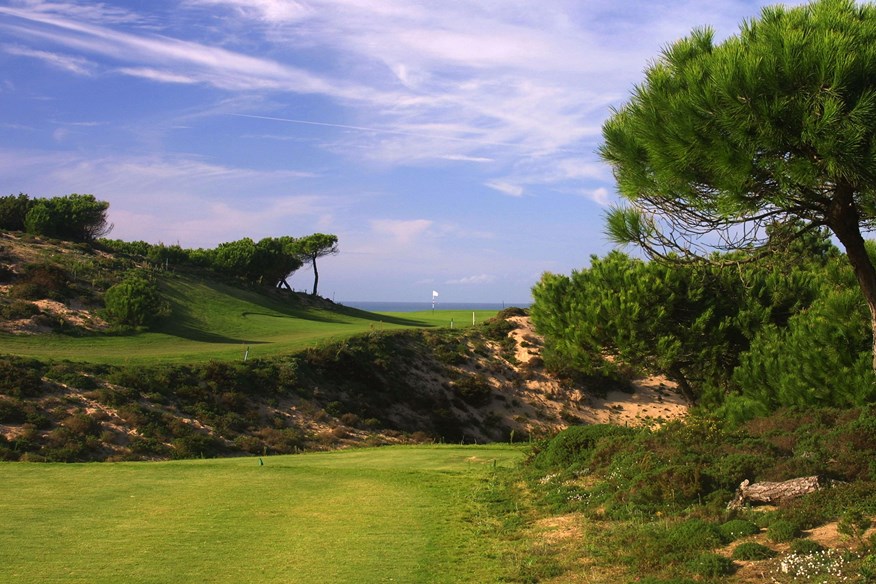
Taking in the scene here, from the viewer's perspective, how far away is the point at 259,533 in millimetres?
10094

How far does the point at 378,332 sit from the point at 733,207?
38935 mm

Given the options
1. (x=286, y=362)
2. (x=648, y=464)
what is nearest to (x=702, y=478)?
(x=648, y=464)

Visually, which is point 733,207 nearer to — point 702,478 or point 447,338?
point 702,478

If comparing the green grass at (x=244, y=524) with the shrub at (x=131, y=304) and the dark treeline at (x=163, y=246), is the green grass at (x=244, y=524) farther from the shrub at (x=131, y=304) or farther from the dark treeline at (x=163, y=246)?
the dark treeline at (x=163, y=246)

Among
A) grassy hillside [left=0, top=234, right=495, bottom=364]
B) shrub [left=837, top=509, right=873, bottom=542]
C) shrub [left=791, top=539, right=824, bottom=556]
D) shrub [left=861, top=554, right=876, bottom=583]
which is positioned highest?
grassy hillside [left=0, top=234, right=495, bottom=364]

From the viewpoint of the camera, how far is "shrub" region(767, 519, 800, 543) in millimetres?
7965

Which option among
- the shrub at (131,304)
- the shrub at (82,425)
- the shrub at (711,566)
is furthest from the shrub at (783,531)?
the shrub at (131,304)

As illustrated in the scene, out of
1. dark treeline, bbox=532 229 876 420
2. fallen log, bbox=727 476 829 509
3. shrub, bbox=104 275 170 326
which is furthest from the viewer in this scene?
shrub, bbox=104 275 170 326

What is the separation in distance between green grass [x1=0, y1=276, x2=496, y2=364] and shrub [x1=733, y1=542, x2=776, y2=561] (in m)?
32.1

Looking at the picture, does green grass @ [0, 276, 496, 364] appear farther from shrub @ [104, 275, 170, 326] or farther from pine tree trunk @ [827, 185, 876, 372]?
pine tree trunk @ [827, 185, 876, 372]

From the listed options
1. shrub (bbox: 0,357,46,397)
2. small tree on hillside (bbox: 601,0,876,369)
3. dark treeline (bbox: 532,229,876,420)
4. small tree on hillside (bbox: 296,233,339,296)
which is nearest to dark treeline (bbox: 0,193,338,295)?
small tree on hillside (bbox: 296,233,339,296)

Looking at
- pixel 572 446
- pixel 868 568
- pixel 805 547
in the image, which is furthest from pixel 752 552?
pixel 572 446

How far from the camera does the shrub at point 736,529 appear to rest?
27.5 ft

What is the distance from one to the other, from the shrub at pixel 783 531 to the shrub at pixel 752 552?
0.92ft
